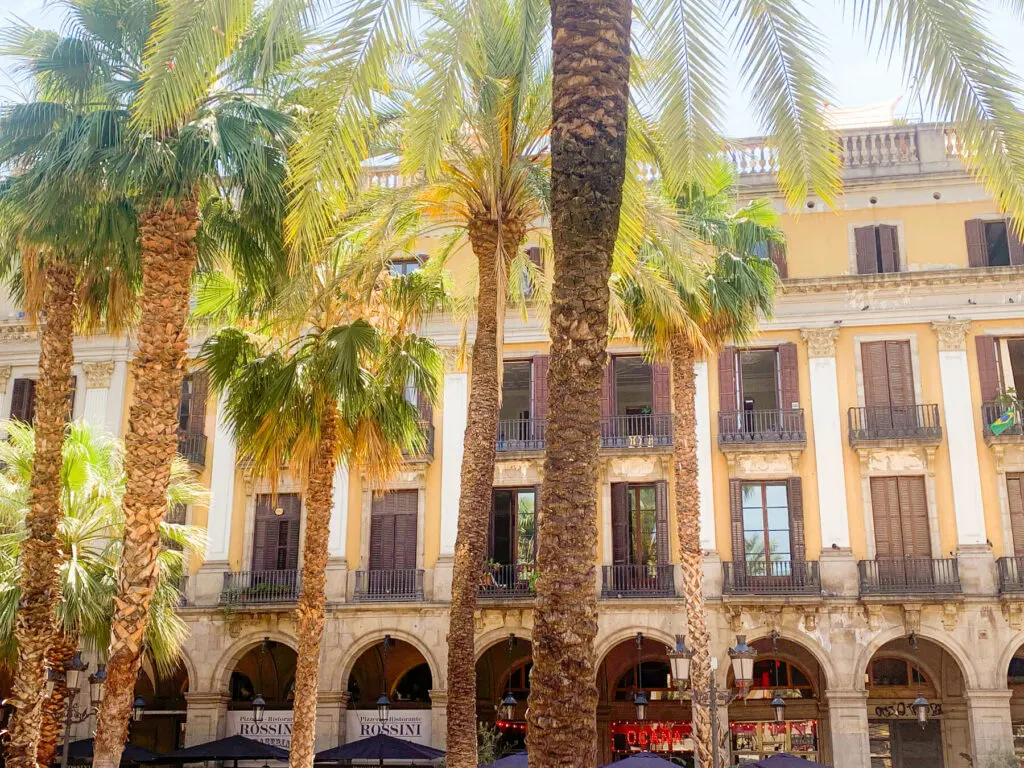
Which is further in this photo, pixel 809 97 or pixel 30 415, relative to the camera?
pixel 30 415

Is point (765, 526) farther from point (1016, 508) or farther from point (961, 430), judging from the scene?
point (1016, 508)

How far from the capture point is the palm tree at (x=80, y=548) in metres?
17.5

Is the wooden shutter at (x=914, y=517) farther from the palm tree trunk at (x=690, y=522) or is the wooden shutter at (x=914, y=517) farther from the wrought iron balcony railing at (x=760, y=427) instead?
the palm tree trunk at (x=690, y=522)

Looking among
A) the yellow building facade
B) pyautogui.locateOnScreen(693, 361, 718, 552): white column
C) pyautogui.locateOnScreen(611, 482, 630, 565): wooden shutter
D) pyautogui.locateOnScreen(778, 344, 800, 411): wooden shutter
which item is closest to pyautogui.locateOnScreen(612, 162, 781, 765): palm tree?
pyautogui.locateOnScreen(693, 361, 718, 552): white column

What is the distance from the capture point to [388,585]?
27.4m

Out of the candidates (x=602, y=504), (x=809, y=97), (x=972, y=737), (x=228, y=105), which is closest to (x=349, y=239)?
(x=228, y=105)

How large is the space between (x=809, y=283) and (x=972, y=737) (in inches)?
416

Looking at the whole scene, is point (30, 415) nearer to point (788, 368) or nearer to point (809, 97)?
point (788, 368)

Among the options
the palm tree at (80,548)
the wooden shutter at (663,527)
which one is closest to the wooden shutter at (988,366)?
the wooden shutter at (663,527)

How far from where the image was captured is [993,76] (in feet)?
29.9

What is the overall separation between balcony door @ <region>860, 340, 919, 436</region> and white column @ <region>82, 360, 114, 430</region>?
18808 mm

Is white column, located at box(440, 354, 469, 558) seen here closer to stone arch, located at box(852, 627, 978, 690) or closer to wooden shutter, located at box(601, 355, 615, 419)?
wooden shutter, located at box(601, 355, 615, 419)

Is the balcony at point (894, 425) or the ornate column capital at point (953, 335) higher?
the ornate column capital at point (953, 335)

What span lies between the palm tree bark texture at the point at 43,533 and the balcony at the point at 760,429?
52.6 feet
